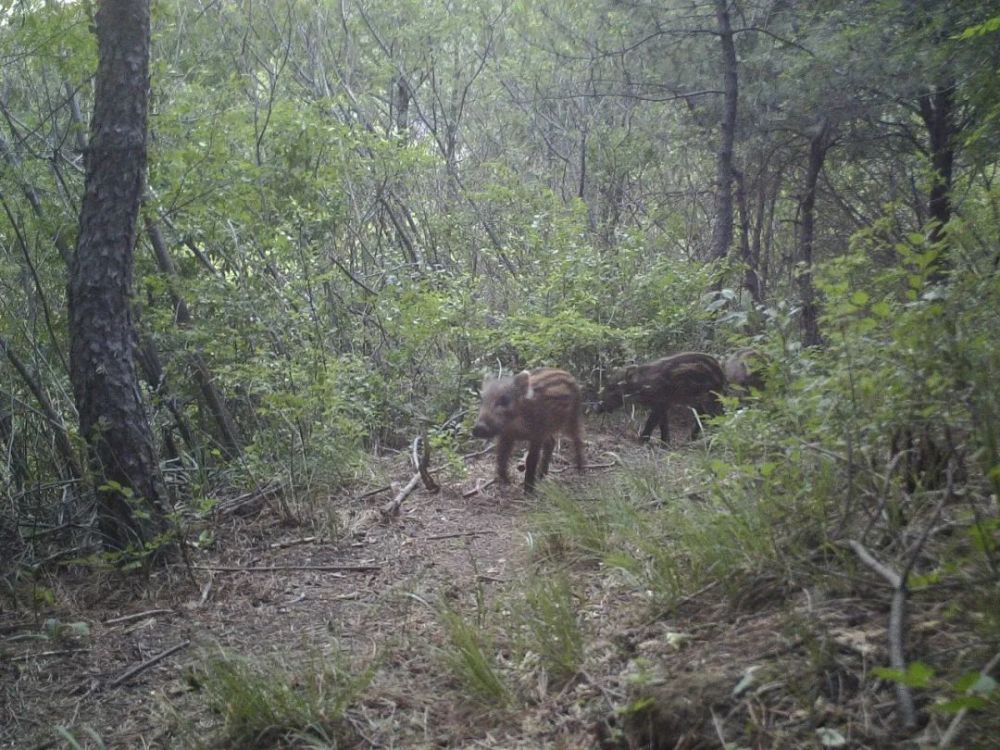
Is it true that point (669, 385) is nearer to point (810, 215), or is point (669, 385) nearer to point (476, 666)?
point (476, 666)

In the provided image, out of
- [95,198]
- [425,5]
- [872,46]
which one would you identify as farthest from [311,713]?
A: [425,5]

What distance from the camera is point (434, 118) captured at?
13.7m

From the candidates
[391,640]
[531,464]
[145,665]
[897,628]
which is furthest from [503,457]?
[897,628]

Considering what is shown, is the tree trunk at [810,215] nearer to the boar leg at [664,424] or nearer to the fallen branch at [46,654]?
the boar leg at [664,424]

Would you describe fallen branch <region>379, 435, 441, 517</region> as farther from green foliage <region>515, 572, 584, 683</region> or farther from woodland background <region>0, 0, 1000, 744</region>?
green foliage <region>515, 572, 584, 683</region>

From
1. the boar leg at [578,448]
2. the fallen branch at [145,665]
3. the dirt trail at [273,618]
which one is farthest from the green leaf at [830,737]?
the boar leg at [578,448]

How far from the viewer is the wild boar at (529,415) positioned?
776cm

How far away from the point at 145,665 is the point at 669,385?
557 centimetres

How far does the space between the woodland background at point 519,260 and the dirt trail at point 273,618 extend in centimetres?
27

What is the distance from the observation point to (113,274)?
5949mm

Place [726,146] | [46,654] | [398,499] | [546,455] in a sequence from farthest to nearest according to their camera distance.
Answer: [726,146] → [546,455] → [398,499] → [46,654]

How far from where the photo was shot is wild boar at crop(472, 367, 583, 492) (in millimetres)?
7763

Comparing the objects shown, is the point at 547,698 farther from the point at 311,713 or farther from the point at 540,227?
the point at 540,227

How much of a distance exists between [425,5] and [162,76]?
6.78 meters
